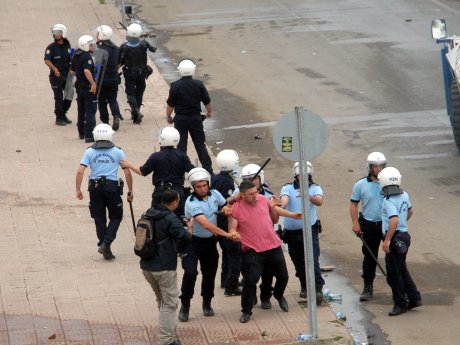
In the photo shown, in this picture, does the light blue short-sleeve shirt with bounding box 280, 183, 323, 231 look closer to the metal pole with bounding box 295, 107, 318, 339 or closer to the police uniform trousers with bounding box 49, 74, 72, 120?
the metal pole with bounding box 295, 107, 318, 339

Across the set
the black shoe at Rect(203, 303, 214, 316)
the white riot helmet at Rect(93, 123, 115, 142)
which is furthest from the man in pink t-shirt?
the white riot helmet at Rect(93, 123, 115, 142)

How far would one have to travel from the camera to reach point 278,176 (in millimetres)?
18047

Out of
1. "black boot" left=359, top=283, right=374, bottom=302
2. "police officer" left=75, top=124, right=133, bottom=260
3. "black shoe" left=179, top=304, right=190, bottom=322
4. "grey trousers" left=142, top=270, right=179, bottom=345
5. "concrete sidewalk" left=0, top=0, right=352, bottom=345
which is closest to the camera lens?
"grey trousers" left=142, top=270, right=179, bottom=345

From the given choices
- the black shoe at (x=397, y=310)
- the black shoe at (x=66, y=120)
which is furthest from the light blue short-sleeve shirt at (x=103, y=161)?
the black shoe at (x=66, y=120)

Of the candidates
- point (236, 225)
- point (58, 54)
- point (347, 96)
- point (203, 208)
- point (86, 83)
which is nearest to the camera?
point (236, 225)

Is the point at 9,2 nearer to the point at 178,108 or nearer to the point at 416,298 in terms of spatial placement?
the point at 178,108

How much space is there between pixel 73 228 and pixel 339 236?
3121 millimetres

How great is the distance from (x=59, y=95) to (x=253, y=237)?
29.0 ft

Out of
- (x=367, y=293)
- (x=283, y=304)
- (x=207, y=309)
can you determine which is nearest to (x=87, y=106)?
(x=367, y=293)

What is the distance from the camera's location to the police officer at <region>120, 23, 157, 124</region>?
2022 cm

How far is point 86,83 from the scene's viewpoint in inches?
757

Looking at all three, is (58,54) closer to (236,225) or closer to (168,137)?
(168,137)

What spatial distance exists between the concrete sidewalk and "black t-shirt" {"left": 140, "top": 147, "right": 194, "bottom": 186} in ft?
3.33

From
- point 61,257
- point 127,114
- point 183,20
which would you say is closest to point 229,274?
point 61,257
